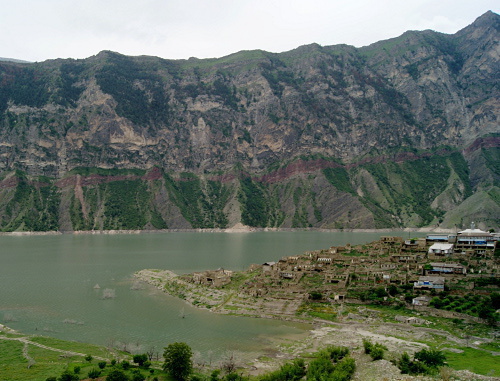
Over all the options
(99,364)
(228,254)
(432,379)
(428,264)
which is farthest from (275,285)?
(228,254)

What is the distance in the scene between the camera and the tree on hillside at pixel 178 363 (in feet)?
134

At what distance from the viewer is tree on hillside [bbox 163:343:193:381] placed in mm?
40844

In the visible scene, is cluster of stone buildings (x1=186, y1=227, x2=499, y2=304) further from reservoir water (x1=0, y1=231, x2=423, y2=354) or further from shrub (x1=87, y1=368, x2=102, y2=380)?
shrub (x1=87, y1=368, x2=102, y2=380)

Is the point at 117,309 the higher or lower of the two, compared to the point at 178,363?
lower

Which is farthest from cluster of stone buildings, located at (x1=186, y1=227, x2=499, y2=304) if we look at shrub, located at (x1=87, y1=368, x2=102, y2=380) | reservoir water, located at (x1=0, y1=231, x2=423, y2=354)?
shrub, located at (x1=87, y1=368, x2=102, y2=380)

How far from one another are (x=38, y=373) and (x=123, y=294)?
40.4m

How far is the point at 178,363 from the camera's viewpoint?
41094 millimetres

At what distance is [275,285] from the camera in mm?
73875

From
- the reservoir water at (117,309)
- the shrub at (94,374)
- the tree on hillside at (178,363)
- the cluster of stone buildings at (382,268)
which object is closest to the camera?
the shrub at (94,374)

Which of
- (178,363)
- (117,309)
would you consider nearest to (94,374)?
(178,363)

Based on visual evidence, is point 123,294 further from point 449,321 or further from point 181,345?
point 449,321

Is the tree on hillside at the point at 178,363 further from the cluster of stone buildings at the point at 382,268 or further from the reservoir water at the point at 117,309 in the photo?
the cluster of stone buildings at the point at 382,268

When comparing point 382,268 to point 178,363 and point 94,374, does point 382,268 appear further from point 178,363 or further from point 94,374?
point 94,374

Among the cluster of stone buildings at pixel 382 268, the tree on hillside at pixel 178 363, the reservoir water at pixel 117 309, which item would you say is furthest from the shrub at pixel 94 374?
the cluster of stone buildings at pixel 382 268
